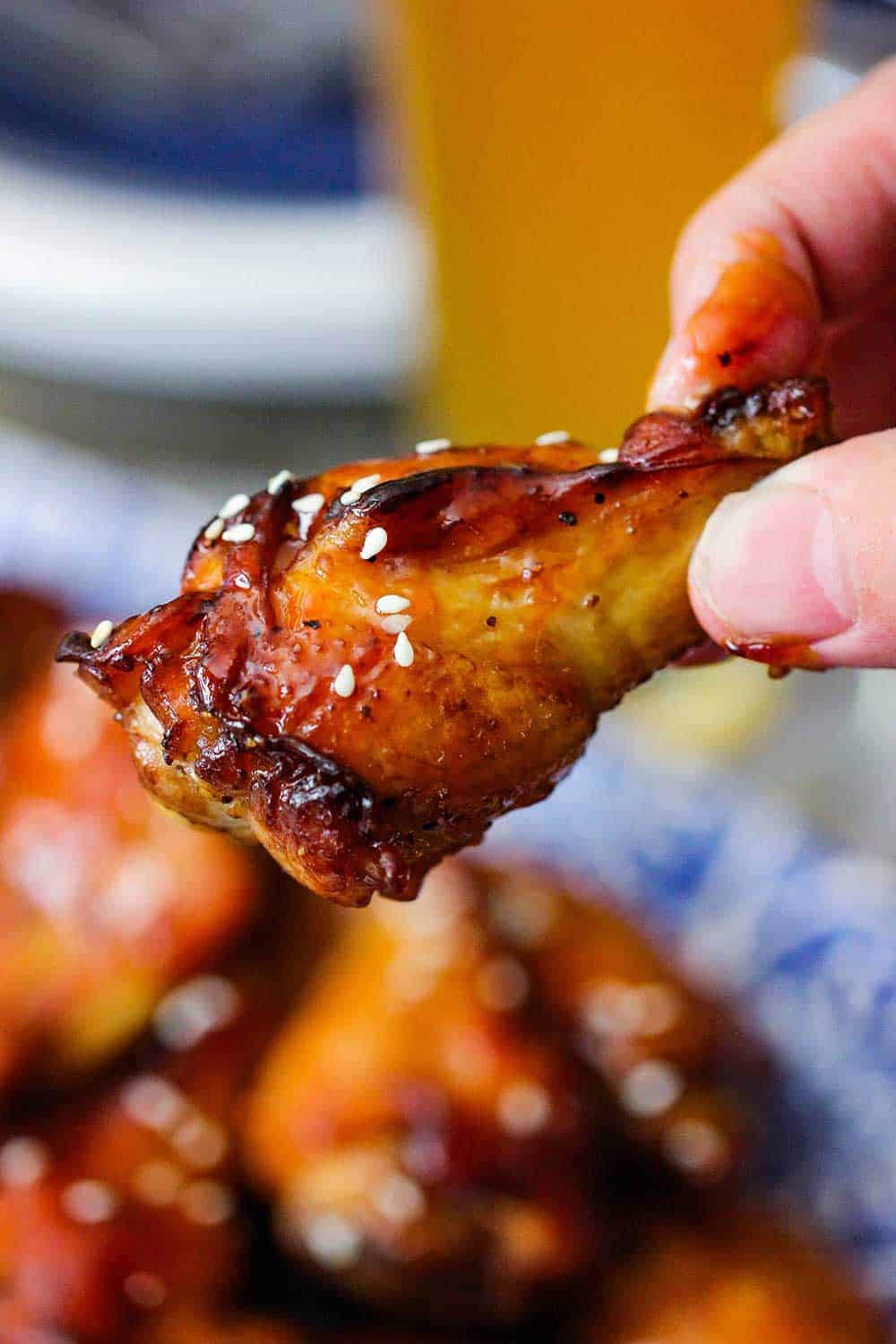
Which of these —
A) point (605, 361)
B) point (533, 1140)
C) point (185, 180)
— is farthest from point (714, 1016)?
point (185, 180)

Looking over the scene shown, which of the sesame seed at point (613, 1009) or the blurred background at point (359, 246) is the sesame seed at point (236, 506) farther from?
the blurred background at point (359, 246)

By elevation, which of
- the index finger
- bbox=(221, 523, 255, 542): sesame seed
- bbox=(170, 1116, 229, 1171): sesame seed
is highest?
the index finger

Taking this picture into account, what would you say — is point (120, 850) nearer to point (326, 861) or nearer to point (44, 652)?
point (44, 652)

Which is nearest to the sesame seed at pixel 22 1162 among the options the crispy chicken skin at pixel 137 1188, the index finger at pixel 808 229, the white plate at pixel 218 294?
the crispy chicken skin at pixel 137 1188

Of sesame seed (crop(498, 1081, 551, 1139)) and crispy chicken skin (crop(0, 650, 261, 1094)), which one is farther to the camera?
crispy chicken skin (crop(0, 650, 261, 1094))

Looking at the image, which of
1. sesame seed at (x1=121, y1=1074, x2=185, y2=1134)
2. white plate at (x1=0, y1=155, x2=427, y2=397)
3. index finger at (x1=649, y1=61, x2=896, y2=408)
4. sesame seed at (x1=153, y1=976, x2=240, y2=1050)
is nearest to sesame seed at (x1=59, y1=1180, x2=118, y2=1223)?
sesame seed at (x1=121, y1=1074, x2=185, y2=1134)

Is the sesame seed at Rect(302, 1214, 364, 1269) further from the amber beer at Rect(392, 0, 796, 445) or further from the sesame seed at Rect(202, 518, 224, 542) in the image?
the amber beer at Rect(392, 0, 796, 445)

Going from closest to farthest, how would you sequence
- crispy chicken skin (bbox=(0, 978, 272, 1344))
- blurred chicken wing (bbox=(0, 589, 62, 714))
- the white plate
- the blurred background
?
crispy chicken skin (bbox=(0, 978, 272, 1344)) < the blurred background < blurred chicken wing (bbox=(0, 589, 62, 714)) < the white plate

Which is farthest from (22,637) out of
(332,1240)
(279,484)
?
(279,484)
